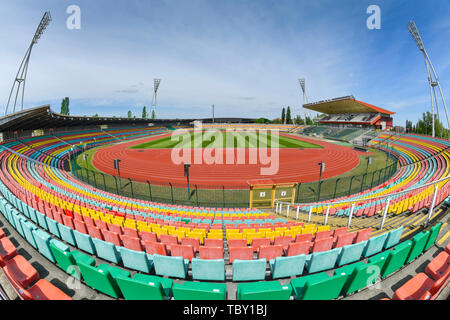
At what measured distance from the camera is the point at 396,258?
4113 mm

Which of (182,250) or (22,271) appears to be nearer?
A: (22,271)

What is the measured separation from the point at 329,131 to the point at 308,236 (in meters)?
68.0

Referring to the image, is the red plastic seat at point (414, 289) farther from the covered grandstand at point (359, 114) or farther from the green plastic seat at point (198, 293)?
the covered grandstand at point (359, 114)

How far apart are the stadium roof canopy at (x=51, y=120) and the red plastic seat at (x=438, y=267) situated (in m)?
31.3

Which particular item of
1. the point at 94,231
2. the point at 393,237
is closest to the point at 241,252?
the point at 393,237

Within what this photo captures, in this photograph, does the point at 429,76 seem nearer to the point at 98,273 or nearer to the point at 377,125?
the point at 377,125

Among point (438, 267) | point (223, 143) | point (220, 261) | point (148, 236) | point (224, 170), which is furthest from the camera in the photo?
point (223, 143)

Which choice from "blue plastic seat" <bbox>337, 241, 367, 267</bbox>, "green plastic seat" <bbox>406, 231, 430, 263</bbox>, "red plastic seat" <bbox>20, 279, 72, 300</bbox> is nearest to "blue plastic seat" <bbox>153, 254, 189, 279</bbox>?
"red plastic seat" <bbox>20, 279, 72, 300</bbox>

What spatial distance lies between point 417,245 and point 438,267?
20.0 inches

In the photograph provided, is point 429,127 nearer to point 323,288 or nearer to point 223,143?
point 223,143

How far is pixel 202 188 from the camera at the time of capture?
18234mm
